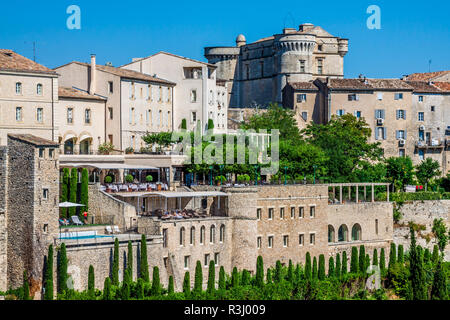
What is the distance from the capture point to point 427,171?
104438 millimetres

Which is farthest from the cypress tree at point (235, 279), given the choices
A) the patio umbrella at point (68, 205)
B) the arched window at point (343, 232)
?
the arched window at point (343, 232)

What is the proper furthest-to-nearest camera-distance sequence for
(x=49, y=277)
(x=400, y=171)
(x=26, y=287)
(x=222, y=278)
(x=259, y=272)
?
1. (x=400, y=171)
2. (x=259, y=272)
3. (x=222, y=278)
4. (x=49, y=277)
5. (x=26, y=287)

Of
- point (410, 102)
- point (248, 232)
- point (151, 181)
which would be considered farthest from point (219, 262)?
point (410, 102)

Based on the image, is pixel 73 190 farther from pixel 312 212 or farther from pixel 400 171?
pixel 400 171

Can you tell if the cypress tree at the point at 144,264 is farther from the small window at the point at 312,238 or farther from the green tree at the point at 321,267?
the small window at the point at 312,238

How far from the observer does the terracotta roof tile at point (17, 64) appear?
7306 centimetres

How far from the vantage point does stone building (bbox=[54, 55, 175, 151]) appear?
83250 mm

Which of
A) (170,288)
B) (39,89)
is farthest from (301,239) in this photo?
(39,89)

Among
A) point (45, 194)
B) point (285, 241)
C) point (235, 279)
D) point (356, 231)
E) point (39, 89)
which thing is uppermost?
point (39, 89)

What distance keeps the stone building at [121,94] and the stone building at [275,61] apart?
27405 mm

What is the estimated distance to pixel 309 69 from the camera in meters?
112

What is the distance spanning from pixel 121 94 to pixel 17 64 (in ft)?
36.6

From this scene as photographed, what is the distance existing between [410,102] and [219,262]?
43.2 m
